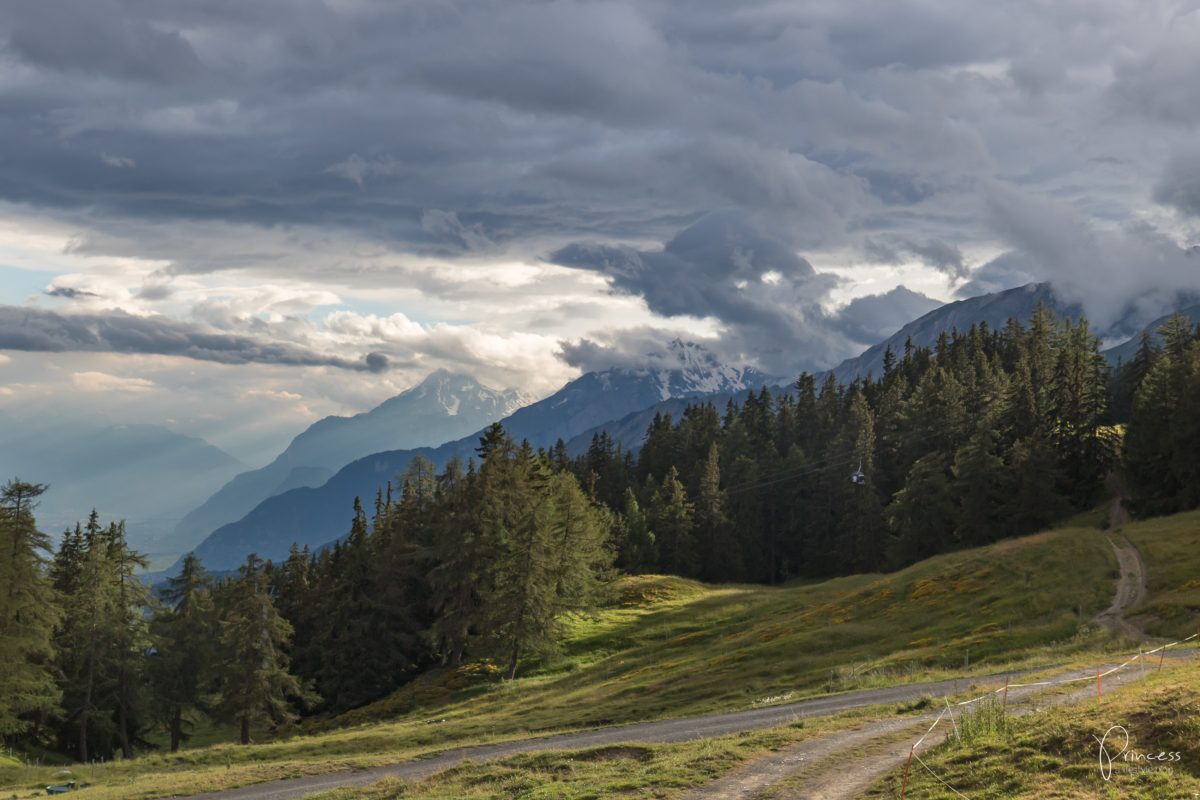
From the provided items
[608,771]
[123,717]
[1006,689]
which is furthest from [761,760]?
[123,717]

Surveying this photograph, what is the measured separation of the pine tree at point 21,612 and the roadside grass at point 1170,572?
64750 millimetres

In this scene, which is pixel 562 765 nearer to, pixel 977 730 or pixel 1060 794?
pixel 977 730

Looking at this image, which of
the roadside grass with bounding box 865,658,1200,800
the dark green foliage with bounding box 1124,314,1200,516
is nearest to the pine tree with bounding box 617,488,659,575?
the dark green foliage with bounding box 1124,314,1200,516

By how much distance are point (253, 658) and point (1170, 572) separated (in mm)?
63245

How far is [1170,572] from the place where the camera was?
51.8 m

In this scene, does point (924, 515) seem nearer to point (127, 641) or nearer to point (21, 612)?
point (127, 641)

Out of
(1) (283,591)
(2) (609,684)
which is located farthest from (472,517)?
(1) (283,591)

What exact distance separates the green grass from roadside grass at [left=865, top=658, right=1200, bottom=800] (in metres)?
18.1

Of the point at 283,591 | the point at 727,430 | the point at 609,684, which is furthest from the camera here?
the point at 727,430

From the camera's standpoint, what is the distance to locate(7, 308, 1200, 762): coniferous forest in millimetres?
68250

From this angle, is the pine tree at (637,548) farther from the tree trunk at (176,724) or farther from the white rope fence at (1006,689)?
the white rope fence at (1006,689)

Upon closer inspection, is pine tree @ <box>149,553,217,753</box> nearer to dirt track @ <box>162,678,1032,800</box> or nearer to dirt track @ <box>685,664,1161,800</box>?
dirt track @ <box>162,678,1032,800</box>

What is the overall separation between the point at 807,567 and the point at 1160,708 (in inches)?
4186

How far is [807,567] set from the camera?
122812mm
